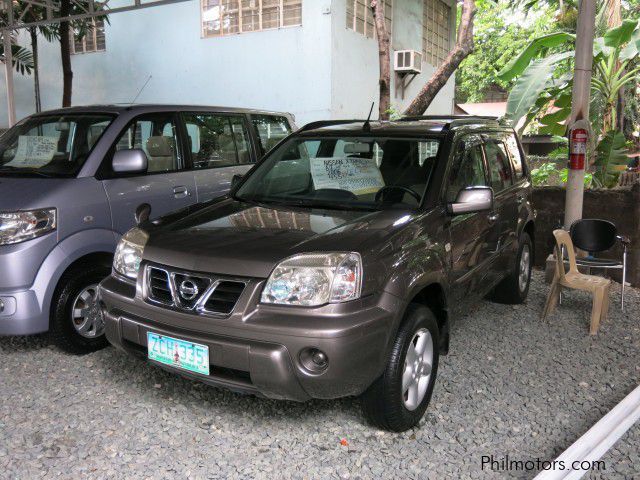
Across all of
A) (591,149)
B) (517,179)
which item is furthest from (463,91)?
(517,179)

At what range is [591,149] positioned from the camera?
715cm

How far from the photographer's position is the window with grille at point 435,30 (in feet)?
55.9

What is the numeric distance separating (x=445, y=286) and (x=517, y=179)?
2.24 metres

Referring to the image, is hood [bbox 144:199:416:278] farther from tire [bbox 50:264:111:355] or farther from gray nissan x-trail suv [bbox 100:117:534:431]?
tire [bbox 50:264:111:355]

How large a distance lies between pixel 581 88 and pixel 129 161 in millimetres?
4233

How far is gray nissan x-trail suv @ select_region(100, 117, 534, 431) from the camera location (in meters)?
2.66

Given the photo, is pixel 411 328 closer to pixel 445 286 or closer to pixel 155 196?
pixel 445 286

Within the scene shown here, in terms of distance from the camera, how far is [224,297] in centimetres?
278

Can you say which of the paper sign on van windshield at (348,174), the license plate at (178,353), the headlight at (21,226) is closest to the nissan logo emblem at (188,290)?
the license plate at (178,353)

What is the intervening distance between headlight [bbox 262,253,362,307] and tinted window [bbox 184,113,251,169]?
8.87 feet

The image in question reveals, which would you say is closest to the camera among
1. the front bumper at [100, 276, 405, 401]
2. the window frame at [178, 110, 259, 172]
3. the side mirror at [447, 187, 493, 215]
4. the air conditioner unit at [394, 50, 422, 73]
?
the front bumper at [100, 276, 405, 401]

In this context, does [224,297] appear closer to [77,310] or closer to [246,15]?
[77,310]

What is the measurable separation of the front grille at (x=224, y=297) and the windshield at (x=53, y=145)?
6.41ft

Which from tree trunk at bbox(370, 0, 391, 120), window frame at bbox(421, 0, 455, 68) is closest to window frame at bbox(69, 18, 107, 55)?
tree trunk at bbox(370, 0, 391, 120)
